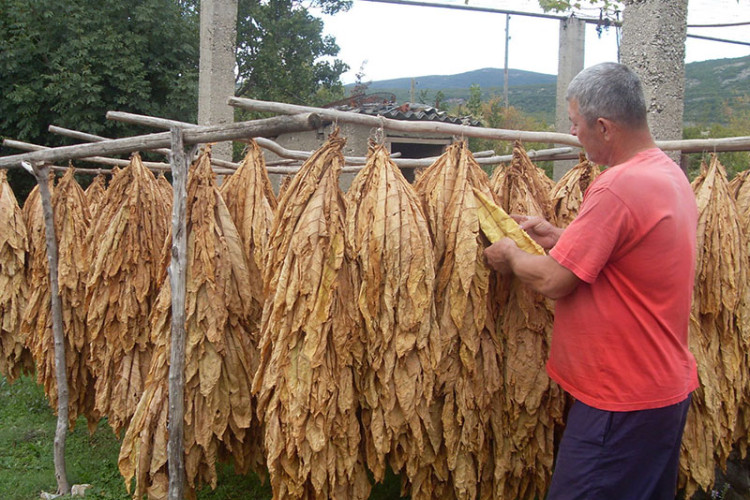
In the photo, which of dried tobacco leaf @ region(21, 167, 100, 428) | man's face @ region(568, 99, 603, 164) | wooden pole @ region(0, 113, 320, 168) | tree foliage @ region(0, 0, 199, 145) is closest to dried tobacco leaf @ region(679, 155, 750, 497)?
man's face @ region(568, 99, 603, 164)

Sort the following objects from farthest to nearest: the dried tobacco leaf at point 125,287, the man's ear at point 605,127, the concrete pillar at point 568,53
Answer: the concrete pillar at point 568,53, the dried tobacco leaf at point 125,287, the man's ear at point 605,127

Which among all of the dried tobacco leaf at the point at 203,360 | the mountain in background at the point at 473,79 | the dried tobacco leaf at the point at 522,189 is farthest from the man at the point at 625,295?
the mountain in background at the point at 473,79

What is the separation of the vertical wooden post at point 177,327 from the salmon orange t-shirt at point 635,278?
6.54ft

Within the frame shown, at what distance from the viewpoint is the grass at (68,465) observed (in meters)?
4.74

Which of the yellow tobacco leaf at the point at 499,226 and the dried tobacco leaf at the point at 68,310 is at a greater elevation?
the yellow tobacco leaf at the point at 499,226

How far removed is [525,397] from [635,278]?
95cm

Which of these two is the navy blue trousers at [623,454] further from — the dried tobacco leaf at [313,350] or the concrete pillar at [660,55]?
the concrete pillar at [660,55]

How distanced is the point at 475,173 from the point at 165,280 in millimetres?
1895

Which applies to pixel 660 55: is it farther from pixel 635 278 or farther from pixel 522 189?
pixel 635 278

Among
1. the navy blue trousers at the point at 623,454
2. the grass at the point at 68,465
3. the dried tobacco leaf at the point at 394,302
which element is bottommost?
the grass at the point at 68,465

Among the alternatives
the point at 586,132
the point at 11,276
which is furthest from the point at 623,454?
the point at 11,276

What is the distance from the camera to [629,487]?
2.46m

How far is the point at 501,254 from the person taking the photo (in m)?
2.84

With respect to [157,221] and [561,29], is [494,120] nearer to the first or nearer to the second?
[561,29]
